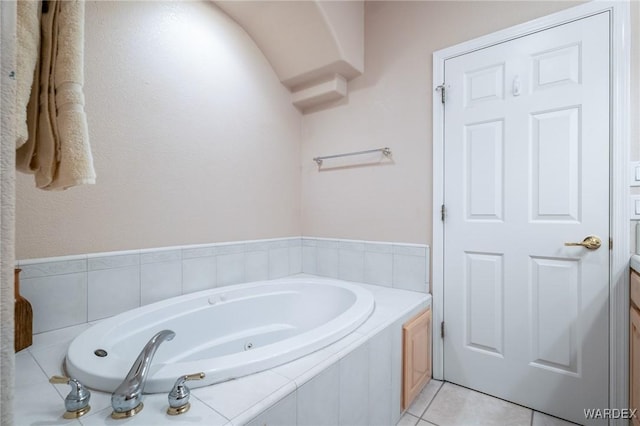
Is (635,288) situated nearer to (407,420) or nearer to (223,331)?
(407,420)

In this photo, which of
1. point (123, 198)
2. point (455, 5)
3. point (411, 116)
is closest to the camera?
point (123, 198)

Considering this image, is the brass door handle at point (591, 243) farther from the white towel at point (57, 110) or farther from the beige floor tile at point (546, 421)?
the white towel at point (57, 110)

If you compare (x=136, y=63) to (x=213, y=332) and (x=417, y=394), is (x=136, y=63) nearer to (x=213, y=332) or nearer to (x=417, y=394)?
(x=213, y=332)

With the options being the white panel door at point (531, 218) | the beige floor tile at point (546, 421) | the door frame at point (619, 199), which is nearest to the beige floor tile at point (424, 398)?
the white panel door at point (531, 218)

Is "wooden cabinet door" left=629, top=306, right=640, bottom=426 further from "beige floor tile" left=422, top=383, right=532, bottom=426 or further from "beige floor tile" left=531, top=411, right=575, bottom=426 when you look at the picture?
"beige floor tile" left=422, top=383, right=532, bottom=426

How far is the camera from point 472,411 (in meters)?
1.63

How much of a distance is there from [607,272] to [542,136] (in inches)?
28.8

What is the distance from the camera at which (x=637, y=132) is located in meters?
1.41

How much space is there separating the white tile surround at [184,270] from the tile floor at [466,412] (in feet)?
1.98

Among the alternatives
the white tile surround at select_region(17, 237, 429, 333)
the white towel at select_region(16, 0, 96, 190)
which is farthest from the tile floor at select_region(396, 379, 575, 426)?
the white towel at select_region(16, 0, 96, 190)

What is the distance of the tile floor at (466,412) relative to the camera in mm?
1546

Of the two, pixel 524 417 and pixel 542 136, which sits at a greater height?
pixel 542 136

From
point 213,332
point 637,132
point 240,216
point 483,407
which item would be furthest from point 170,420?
point 637,132

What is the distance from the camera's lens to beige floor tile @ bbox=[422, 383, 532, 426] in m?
1.55
